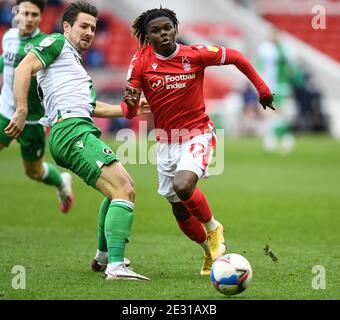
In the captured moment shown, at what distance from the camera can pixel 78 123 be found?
7406 mm

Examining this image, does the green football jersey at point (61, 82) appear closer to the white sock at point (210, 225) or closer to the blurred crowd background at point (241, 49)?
the white sock at point (210, 225)

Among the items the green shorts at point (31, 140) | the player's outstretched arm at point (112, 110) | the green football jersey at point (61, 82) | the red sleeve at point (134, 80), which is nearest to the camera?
the green football jersey at point (61, 82)

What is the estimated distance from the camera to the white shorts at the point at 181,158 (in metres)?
7.47

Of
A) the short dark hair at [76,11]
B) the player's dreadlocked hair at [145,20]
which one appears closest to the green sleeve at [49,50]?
the short dark hair at [76,11]

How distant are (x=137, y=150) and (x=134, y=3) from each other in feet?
38.1

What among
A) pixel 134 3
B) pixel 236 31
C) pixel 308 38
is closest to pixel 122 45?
pixel 134 3

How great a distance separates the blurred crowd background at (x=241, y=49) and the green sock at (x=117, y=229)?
59.2ft

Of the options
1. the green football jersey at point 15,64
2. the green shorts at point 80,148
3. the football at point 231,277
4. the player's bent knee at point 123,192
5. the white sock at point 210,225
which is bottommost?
the football at point 231,277

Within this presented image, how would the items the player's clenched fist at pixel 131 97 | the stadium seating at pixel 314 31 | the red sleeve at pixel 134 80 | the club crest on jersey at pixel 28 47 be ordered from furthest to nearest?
1. the stadium seating at pixel 314 31
2. the club crest on jersey at pixel 28 47
3. the red sleeve at pixel 134 80
4. the player's clenched fist at pixel 131 97

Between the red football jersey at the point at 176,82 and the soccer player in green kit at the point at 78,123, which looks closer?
the soccer player in green kit at the point at 78,123

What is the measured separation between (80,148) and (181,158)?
0.89 meters

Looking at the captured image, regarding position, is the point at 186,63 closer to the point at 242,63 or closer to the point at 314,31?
the point at 242,63

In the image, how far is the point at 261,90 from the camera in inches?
300
